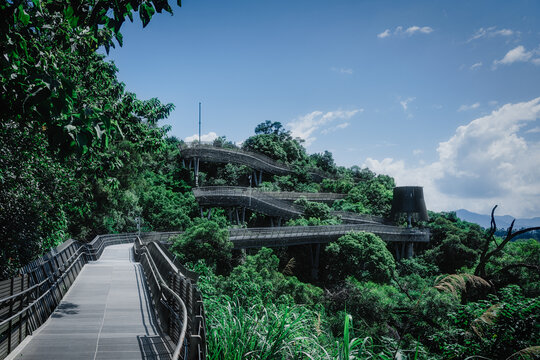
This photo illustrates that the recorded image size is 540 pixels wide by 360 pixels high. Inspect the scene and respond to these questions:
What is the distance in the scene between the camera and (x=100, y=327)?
6.04 metres

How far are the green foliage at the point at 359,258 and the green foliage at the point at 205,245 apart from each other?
1271cm

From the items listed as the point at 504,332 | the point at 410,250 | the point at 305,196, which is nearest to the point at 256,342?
the point at 504,332

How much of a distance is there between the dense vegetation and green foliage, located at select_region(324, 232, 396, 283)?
11 centimetres

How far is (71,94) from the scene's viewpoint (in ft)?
11.7

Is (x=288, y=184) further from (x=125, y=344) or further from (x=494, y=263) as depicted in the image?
(x=125, y=344)

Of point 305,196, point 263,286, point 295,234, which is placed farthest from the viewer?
point 305,196

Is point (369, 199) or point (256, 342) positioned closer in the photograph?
point (256, 342)

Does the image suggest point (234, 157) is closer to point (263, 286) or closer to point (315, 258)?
point (315, 258)

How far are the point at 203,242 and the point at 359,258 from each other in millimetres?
14959

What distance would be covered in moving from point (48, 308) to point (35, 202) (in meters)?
5.44

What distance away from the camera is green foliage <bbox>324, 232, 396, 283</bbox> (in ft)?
94.6

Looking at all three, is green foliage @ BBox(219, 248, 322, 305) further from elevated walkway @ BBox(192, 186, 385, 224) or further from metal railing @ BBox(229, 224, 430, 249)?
elevated walkway @ BBox(192, 186, 385, 224)

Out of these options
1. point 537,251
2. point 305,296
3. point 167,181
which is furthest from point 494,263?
point 167,181

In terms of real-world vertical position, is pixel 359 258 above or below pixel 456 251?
below
